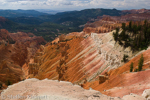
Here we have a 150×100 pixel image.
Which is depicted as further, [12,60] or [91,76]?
[12,60]

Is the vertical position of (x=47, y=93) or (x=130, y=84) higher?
(x=47, y=93)

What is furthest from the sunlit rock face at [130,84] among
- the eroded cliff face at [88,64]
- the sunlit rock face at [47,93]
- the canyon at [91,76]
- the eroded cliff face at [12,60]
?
the eroded cliff face at [12,60]

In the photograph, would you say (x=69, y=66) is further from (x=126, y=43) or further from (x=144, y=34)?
(x=144, y=34)

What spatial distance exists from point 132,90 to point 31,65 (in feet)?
139

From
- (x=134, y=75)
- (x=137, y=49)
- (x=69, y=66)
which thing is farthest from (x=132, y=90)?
(x=69, y=66)

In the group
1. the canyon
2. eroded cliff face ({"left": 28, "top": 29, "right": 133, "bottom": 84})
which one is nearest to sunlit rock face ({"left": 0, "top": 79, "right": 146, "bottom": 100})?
the canyon

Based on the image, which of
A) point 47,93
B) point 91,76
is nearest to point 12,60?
point 91,76

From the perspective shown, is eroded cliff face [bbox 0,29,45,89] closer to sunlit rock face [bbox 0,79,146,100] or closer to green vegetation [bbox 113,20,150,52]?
sunlit rock face [bbox 0,79,146,100]

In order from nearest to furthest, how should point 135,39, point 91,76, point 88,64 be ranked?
point 91,76, point 135,39, point 88,64

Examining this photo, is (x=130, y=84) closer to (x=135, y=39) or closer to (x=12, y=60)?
(x=135, y=39)

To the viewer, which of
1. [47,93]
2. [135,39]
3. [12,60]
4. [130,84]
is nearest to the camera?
[47,93]

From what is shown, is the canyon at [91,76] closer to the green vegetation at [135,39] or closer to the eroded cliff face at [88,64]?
the eroded cliff face at [88,64]

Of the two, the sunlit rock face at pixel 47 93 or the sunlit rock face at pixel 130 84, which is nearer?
the sunlit rock face at pixel 47 93

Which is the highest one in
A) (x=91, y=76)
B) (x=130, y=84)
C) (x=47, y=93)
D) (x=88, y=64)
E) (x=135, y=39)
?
(x=135, y=39)
